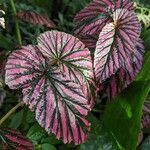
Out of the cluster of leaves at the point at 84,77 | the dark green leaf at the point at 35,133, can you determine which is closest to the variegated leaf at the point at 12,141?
the cluster of leaves at the point at 84,77

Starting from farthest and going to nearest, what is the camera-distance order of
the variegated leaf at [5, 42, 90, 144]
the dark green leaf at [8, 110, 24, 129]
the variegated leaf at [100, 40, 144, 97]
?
the dark green leaf at [8, 110, 24, 129]
the variegated leaf at [100, 40, 144, 97]
the variegated leaf at [5, 42, 90, 144]

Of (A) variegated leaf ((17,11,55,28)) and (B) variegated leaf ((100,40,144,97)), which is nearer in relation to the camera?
(B) variegated leaf ((100,40,144,97))

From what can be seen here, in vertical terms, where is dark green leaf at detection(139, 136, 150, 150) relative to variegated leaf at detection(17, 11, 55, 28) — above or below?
below

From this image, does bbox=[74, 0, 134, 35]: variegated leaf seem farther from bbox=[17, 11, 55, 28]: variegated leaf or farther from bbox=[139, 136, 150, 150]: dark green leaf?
bbox=[139, 136, 150, 150]: dark green leaf

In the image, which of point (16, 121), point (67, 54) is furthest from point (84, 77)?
point (16, 121)

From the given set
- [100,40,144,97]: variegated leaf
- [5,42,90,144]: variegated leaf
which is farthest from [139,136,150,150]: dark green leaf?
[5,42,90,144]: variegated leaf

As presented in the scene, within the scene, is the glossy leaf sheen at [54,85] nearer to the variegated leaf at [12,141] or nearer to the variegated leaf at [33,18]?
the variegated leaf at [12,141]

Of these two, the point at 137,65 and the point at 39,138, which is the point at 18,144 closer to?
the point at 39,138

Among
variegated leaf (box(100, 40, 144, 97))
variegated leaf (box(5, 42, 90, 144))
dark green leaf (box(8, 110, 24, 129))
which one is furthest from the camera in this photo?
dark green leaf (box(8, 110, 24, 129))

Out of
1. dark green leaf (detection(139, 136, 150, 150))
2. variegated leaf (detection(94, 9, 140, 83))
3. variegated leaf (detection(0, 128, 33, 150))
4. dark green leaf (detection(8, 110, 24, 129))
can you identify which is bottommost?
dark green leaf (detection(139, 136, 150, 150))
